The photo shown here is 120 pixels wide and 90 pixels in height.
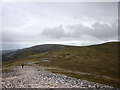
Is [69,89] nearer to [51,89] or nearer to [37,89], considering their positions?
[51,89]

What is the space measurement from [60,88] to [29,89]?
586 centimetres

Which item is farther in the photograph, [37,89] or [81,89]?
[81,89]

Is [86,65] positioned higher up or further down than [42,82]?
further down

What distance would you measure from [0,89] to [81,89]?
16.4 metres

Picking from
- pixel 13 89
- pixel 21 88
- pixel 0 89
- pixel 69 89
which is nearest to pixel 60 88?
pixel 69 89

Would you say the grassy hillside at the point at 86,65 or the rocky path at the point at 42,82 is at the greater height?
the rocky path at the point at 42,82

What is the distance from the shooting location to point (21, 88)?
19.3m

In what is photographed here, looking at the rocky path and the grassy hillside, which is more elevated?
the rocky path

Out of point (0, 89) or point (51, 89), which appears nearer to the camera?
point (51, 89)

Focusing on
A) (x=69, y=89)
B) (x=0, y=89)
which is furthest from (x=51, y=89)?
(x=0, y=89)

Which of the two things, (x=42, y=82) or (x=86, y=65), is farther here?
(x=86, y=65)

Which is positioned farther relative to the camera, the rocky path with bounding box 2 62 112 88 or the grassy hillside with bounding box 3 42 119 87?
the grassy hillside with bounding box 3 42 119 87

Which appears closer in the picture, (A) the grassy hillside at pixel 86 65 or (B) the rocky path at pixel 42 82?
(B) the rocky path at pixel 42 82

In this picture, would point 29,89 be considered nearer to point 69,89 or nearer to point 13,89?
point 13,89
